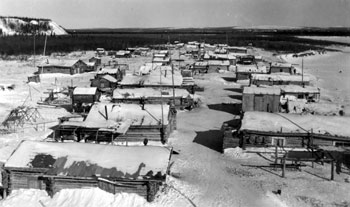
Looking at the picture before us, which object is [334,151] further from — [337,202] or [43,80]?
[43,80]

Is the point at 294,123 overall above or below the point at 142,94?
below

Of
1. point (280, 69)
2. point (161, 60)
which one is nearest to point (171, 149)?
point (280, 69)

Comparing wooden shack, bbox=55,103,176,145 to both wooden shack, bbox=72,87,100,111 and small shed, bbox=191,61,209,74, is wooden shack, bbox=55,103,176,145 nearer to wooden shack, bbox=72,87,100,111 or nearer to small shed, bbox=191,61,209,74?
wooden shack, bbox=72,87,100,111

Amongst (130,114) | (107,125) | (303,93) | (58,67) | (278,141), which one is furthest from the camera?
(58,67)

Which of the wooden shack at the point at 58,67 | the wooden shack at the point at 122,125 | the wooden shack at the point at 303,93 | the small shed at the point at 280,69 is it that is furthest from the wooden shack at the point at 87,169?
the wooden shack at the point at 58,67

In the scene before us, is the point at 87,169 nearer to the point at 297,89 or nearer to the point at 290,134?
the point at 290,134

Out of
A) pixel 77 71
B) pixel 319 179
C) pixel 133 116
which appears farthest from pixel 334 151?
pixel 77 71

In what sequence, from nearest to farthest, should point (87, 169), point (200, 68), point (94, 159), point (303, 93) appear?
point (87, 169), point (94, 159), point (303, 93), point (200, 68)

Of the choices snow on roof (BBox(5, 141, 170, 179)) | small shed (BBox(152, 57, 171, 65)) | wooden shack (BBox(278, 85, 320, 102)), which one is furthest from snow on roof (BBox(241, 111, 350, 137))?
small shed (BBox(152, 57, 171, 65))
